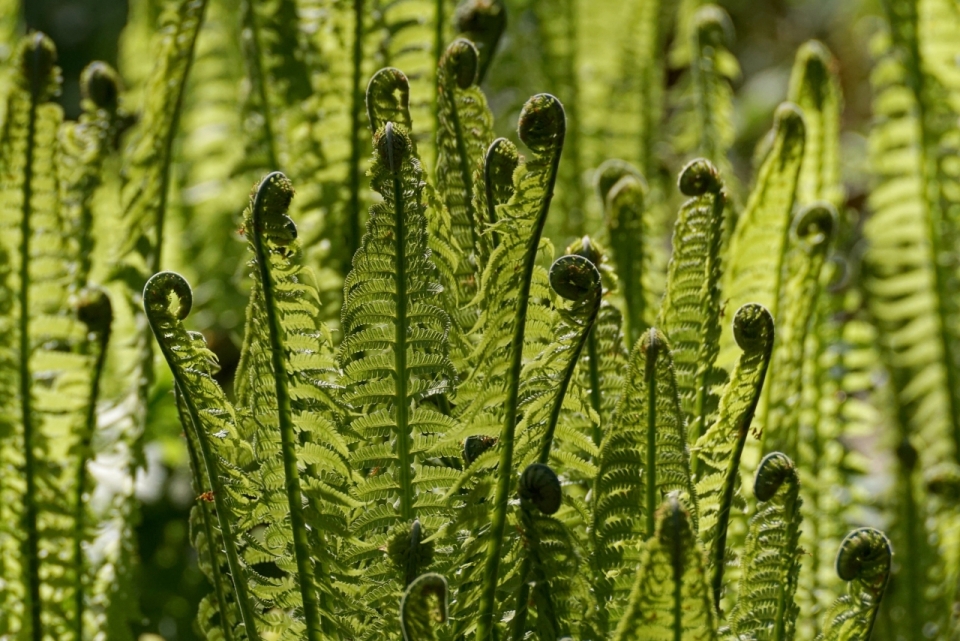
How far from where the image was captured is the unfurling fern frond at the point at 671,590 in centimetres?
29

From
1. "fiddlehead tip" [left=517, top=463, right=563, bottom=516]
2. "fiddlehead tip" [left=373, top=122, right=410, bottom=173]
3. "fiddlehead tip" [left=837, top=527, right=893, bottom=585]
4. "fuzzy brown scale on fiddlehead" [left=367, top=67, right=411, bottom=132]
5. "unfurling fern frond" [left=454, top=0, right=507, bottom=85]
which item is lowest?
"fiddlehead tip" [left=837, top=527, right=893, bottom=585]

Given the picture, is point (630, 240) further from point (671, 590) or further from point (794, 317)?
point (671, 590)

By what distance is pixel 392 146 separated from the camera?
0.34 meters

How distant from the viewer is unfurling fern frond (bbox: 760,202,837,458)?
0.51m

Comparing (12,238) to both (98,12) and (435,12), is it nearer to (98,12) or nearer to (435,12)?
(435,12)

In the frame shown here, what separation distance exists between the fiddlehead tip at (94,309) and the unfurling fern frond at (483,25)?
0.75ft

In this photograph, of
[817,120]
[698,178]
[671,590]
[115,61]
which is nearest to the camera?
[671,590]

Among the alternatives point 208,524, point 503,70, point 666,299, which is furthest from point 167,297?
point 503,70

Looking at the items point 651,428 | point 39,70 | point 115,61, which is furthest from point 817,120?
point 115,61

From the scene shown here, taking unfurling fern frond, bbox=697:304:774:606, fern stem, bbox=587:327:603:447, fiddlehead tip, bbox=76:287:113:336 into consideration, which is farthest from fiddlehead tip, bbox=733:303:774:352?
fiddlehead tip, bbox=76:287:113:336

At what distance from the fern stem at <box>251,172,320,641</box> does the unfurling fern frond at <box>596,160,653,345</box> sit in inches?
9.0

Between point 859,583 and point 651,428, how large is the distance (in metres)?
0.10

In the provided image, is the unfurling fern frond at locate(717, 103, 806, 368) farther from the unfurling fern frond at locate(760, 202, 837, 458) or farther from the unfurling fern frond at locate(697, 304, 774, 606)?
the unfurling fern frond at locate(697, 304, 774, 606)

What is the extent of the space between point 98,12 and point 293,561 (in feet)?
6.62
